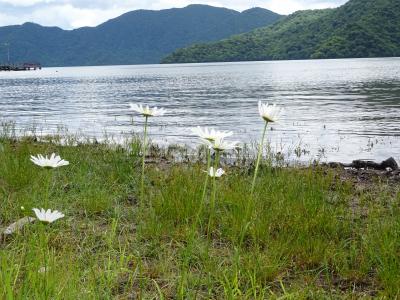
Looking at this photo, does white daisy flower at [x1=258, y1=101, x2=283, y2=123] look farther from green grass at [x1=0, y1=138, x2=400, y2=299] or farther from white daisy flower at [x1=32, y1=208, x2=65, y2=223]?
white daisy flower at [x1=32, y1=208, x2=65, y2=223]

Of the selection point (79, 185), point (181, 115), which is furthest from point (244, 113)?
point (79, 185)

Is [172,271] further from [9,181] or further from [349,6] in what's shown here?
[349,6]

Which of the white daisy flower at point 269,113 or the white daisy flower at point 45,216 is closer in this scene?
the white daisy flower at point 45,216

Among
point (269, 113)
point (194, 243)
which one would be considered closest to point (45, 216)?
point (269, 113)

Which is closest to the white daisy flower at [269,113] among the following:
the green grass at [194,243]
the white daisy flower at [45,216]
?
the green grass at [194,243]

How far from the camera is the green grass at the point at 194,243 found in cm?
348

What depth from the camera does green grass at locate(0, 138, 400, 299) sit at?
11.4 ft

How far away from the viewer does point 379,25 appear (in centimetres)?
16050

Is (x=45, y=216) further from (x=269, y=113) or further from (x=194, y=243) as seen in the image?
(x=194, y=243)

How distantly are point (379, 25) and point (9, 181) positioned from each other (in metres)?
171

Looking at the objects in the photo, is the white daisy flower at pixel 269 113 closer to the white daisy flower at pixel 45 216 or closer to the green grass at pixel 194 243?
the green grass at pixel 194 243

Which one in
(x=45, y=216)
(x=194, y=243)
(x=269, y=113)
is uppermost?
(x=269, y=113)

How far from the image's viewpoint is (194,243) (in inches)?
186

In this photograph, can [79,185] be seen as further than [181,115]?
No
